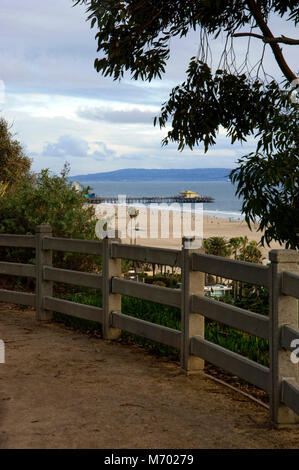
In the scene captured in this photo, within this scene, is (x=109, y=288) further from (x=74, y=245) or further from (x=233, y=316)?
(x=233, y=316)

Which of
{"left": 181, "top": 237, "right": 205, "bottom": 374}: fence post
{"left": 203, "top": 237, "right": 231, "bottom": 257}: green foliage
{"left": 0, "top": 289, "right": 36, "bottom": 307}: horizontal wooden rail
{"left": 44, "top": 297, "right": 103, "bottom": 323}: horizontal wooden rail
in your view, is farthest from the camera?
{"left": 203, "top": 237, "right": 231, "bottom": 257}: green foliage

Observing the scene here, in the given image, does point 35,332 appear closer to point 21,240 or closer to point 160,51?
point 21,240

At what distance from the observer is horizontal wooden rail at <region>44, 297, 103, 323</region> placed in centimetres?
850

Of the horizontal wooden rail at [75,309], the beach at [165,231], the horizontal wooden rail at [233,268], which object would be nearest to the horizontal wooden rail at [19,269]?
the horizontal wooden rail at [75,309]

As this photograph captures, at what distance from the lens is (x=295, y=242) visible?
9.73 m

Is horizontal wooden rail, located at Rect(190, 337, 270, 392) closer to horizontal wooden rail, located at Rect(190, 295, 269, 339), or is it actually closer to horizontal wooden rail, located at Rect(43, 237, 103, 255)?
horizontal wooden rail, located at Rect(190, 295, 269, 339)

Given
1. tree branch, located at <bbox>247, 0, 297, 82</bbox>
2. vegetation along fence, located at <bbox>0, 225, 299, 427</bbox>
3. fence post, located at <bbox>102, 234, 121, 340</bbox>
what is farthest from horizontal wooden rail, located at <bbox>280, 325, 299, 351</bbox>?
tree branch, located at <bbox>247, 0, 297, 82</bbox>

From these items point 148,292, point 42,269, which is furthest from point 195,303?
point 42,269

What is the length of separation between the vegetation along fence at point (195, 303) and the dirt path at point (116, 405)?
0.27 metres

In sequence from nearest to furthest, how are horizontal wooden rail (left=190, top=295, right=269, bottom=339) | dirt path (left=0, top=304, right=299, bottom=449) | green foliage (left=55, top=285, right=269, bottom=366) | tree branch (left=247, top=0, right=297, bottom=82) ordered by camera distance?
dirt path (left=0, top=304, right=299, bottom=449)
horizontal wooden rail (left=190, top=295, right=269, bottom=339)
green foliage (left=55, top=285, right=269, bottom=366)
tree branch (left=247, top=0, right=297, bottom=82)

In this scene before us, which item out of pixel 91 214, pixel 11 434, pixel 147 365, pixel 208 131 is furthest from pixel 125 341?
pixel 91 214

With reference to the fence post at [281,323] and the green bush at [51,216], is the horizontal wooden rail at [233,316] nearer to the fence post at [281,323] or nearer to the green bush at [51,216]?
the fence post at [281,323]

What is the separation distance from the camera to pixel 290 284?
4824 mm

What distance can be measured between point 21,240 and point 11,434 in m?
5.71
